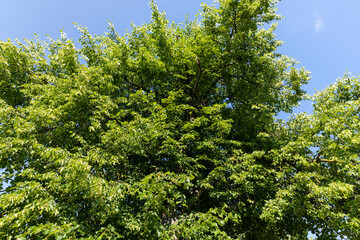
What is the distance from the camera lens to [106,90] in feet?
32.5

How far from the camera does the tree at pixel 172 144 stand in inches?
243

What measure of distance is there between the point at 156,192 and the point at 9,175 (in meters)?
5.12

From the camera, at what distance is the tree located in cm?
618

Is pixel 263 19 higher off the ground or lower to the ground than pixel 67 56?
higher

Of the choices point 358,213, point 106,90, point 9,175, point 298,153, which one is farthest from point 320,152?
point 9,175

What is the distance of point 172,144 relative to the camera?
8.46m

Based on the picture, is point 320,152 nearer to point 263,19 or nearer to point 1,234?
point 263,19

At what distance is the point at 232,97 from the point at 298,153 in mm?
5282

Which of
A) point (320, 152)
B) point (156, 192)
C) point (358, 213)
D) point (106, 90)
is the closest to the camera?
point (156, 192)

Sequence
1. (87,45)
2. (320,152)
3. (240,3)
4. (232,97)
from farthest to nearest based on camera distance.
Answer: (232,97)
(87,45)
(240,3)
(320,152)

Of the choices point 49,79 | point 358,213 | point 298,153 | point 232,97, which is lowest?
point 358,213

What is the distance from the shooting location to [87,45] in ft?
37.9

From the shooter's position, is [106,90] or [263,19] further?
[263,19]

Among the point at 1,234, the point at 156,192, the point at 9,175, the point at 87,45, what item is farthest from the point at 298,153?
the point at 87,45
